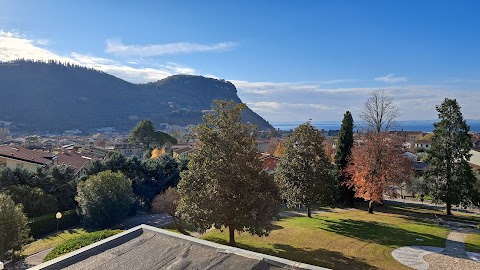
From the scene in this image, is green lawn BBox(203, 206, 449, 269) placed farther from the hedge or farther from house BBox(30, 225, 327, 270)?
the hedge

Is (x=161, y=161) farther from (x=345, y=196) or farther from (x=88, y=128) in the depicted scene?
→ (x=88, y=128)

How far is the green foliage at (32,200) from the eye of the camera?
2556 cm

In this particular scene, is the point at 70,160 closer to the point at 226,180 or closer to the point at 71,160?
the point at 71,160

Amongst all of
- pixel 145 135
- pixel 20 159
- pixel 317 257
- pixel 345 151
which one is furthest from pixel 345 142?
pixel 145 135

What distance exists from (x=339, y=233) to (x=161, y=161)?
20401 mm

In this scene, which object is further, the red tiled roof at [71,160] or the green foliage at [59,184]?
the red tiled roof at [71,160]

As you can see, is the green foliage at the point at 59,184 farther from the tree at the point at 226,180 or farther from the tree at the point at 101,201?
the tree at the point at 226,180

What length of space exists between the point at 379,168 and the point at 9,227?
26211 mm

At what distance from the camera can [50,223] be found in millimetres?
25734

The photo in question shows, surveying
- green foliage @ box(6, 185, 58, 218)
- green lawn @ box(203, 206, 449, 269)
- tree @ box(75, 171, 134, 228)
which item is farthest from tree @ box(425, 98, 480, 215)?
green foliage @ box(6, 185, 58, 218)

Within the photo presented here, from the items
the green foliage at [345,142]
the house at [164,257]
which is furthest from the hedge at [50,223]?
the green foliage at [345,142]

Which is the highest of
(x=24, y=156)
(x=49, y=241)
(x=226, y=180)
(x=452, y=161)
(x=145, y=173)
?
(x=452, y=161)

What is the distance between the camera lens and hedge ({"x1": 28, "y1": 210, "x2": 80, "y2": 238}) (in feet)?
80.0

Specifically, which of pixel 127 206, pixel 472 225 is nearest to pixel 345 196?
pixel 472 225
